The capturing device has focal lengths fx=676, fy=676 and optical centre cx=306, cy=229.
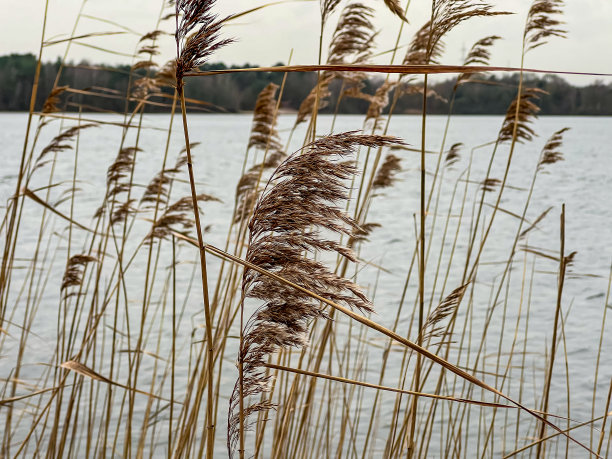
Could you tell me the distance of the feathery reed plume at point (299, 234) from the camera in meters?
0.93

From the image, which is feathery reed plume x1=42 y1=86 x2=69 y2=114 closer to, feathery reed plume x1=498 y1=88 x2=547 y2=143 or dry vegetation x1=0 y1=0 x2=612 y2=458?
dry vegetation x1=0 y1=0 x2=612 y2=458

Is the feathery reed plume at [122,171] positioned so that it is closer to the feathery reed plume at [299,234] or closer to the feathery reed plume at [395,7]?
the feathery reed plume at [395,7]

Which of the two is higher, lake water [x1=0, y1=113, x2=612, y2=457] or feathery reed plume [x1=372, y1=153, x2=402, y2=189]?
feathery reed plume [x1=372, y1=153, x2=402, y2=189]

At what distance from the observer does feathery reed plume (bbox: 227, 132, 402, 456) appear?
0.93m

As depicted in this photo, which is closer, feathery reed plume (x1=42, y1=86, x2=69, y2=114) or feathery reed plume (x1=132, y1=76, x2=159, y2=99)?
feathery reed plume (x1=42, y1=86, x2=69, y2=114)

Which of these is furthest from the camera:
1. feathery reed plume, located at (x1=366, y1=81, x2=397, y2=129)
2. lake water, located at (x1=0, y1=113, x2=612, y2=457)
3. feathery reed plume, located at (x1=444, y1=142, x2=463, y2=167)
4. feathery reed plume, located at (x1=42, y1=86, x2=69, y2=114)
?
lake water, located at (x1=0, y1=113, x2=612, y2=457)

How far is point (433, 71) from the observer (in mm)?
784

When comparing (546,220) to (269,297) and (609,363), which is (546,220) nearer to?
(609,363)

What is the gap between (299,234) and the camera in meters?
0.97

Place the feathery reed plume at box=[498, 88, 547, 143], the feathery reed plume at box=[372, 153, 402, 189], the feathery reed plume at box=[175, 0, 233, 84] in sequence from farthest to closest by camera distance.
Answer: the feathery reed plume at box=[372, 153, 402, 189], the feathery reed plume at box=[498, 88, 547, 143], the feathery reed plume at box=[175, 0, 233, 84]

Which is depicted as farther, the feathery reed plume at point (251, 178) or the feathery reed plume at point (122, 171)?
the feathery reed plume at point (251, 178)

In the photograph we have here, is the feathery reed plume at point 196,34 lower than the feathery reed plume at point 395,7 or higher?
lower

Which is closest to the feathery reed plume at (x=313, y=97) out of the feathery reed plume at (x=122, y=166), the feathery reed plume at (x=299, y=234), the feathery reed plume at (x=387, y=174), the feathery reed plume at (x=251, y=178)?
the feathery reed plume at (x=251, y=178)

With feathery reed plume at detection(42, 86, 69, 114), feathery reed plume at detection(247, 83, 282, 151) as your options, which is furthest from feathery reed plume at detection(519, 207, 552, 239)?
feathery reed plume at detection(42, 86, 69, 114)
